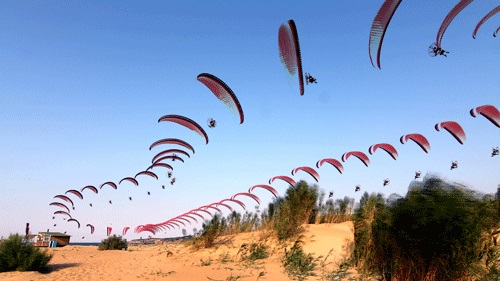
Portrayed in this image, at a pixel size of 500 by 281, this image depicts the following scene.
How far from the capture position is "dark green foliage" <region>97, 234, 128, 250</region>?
3156cm

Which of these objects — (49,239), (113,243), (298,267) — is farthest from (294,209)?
(49,239)

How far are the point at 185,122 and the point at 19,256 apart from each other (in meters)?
9.10

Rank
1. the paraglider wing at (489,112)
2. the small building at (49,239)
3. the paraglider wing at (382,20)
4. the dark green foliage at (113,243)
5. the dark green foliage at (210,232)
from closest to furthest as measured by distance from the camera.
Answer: the paraglider wing at (382,20) < the paraglider wing at (489,112) < the dark green foliage at (210,232) < the dark green foliage at (113,243) < the small building at (49,239)

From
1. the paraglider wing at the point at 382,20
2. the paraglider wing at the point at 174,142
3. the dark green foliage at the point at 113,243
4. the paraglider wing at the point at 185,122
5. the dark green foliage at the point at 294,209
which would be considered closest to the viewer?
the paraglider wing at the point at 382,20

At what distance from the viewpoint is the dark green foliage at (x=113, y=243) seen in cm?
3156

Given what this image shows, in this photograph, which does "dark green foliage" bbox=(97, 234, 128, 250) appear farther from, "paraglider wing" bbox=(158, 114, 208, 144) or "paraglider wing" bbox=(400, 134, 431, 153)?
"paraglider wing" bbox=(400, 134, 431, 153)

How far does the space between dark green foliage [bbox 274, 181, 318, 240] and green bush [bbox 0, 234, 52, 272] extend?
35.7ft

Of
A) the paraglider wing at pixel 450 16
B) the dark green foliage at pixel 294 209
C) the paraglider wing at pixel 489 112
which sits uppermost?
the paraglider wing at pixel 450 16

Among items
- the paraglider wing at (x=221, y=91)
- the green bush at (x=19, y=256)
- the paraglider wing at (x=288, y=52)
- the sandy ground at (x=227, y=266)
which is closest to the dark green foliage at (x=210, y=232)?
the sandy ground at (x=227, y=266)

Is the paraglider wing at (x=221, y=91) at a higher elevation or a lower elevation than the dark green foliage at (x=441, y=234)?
higher

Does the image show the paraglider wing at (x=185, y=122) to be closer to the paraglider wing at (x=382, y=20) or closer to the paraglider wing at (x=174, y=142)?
the paraglider wing at (x=174, y=142)

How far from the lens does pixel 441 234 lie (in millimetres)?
7992

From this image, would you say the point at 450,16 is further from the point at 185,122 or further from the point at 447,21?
the point at 185,122

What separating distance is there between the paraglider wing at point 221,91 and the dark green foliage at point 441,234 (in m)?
5.61
